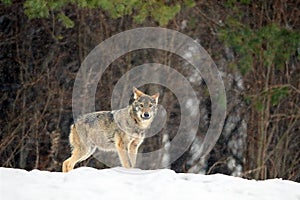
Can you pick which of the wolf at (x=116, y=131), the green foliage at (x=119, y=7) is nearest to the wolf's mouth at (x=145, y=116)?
the wolf at (x=116, y=131)

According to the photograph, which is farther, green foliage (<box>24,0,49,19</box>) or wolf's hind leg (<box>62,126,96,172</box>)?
green foliage (<box>24,0,49,19</box>)

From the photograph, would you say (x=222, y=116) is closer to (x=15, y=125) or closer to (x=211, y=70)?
(x=211, y=70)

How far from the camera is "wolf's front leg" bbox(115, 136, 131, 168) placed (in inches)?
342

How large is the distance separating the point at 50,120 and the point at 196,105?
3.35 metres

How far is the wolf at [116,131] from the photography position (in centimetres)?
882

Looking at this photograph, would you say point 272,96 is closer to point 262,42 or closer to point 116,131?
point 262,42

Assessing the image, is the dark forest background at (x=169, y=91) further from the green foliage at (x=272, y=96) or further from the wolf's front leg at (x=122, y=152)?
the wolf's front leg at (x=122, y=152)

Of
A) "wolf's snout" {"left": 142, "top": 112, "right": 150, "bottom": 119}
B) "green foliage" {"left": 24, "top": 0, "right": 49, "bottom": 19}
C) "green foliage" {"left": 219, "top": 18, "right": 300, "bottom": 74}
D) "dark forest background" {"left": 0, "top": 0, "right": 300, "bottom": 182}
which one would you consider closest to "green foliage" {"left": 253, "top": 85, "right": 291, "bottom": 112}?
"dark forest background" {"left": 0, "top": 0, "right": 300, "bottom": 182}

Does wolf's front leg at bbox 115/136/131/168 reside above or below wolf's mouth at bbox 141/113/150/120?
below

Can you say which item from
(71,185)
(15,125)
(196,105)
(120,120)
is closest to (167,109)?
(196,105)

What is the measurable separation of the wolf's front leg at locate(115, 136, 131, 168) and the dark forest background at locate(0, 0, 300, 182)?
608 cm

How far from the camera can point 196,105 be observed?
16266 millimetres

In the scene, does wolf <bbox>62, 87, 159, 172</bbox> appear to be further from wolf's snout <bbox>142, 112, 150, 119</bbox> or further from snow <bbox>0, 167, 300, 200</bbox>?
snow <bbox>0, 167, 300, 200</bbox>

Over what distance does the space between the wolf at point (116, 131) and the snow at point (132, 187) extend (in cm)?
189
